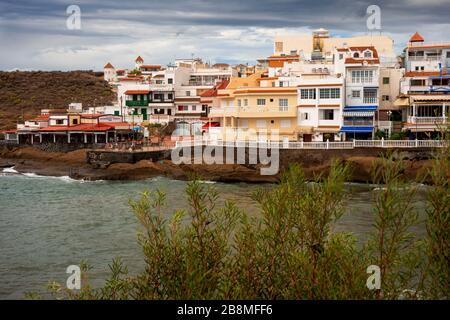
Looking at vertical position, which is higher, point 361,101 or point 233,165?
point 361,101

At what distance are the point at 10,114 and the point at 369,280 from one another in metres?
81.7

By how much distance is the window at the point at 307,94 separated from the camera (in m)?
50.1

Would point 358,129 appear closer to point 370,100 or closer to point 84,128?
point 370,100

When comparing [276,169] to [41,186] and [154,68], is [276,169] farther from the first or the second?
[154,68]

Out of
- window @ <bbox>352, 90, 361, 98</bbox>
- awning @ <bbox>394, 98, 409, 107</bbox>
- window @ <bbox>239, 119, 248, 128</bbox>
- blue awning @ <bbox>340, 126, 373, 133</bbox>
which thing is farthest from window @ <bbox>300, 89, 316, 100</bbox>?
awning @ <bbox>394, 98, 409, 107</bbox>

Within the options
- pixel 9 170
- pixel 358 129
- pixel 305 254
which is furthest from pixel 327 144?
pixel 305 254

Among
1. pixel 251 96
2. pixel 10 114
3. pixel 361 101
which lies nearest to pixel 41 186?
pixel 251 96

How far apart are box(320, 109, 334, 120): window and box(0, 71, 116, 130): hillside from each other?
147 feet

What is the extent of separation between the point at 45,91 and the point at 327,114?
70.6 meters

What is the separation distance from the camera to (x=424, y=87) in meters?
50.2

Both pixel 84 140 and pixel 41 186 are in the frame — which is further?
pixel 84 140
